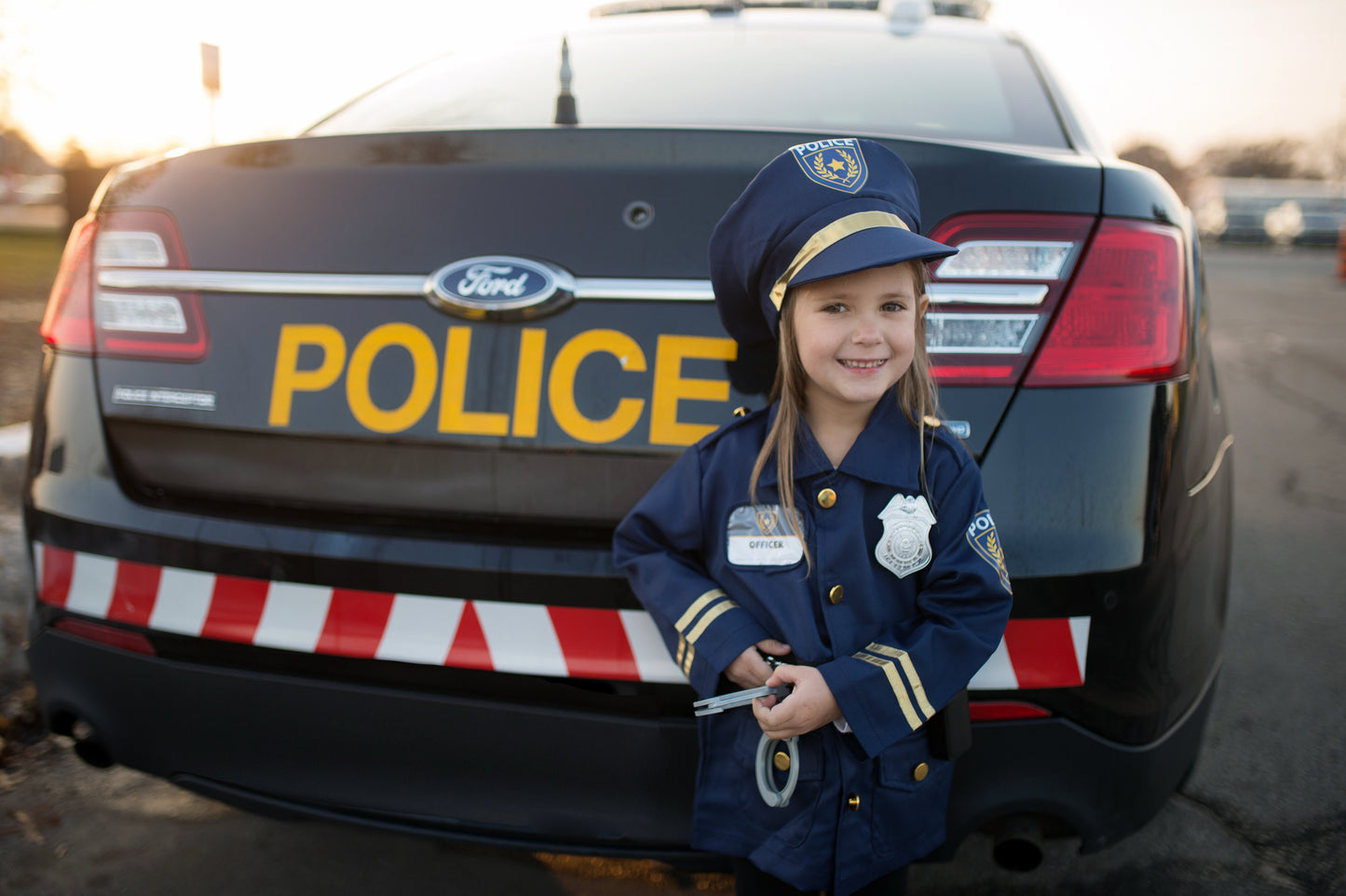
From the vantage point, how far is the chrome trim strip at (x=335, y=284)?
1.41 metres

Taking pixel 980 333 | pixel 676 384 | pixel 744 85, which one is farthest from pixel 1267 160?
pixel 676 384

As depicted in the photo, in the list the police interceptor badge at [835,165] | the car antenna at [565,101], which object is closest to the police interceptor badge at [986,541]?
the police interceptor badge at [835,165]

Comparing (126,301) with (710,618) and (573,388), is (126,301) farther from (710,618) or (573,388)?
(710,618)

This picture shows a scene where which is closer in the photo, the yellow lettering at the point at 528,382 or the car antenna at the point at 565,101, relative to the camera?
the yellow lettering at the point at 528,382

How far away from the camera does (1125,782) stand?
4.62 feet

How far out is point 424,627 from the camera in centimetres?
144

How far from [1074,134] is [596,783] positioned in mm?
1379

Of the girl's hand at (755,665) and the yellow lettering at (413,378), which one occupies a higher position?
the yellow lettering at (413,378)

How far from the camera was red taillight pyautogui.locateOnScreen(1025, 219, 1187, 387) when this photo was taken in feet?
4.52

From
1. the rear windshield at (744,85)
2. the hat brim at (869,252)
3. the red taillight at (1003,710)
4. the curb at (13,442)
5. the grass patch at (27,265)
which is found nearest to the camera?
the hat brim at (869,252)

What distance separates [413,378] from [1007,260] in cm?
88

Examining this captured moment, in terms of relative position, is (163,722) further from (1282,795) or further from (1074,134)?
(1282,795)

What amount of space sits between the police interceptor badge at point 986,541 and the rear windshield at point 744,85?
712 mm

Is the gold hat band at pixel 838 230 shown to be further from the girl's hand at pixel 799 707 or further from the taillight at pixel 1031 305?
the girl's hand at pixel 799 707
